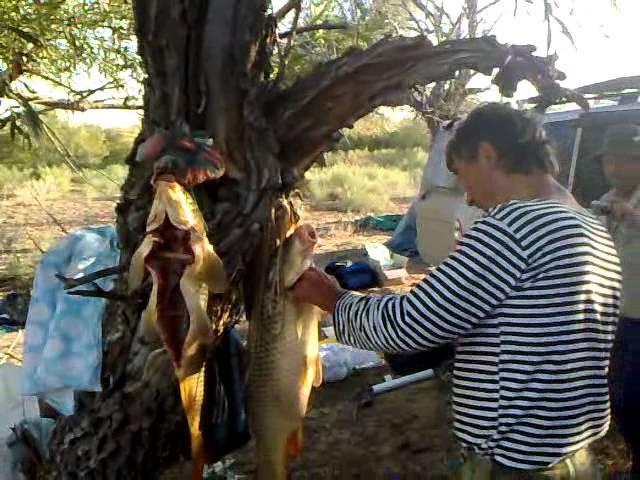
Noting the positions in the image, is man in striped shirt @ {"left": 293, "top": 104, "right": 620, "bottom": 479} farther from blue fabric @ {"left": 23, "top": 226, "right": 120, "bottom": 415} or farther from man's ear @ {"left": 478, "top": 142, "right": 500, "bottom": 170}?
blue fabric @ {"left": 23, "top": 226, "right": 120, "bottom": 415}

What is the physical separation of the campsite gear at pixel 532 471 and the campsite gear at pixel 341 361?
338cm

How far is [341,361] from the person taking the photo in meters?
5.58

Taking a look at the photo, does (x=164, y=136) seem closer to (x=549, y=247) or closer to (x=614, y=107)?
(x=549, y=247)

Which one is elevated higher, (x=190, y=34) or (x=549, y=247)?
(x=190, y=34)

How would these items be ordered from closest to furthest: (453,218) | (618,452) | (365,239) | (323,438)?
(618,452) < (323,438) < (453,218) < (365,239)

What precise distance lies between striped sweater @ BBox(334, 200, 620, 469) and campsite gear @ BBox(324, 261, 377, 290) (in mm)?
5227

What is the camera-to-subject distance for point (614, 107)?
5703 millimetres

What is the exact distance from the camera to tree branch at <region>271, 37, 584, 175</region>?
1927 millimetres

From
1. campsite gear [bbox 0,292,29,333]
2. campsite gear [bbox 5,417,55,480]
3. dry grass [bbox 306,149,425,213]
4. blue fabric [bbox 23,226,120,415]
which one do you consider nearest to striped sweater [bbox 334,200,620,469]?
blue fabric [bbox 23,226,120,415]

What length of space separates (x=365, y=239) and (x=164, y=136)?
441 inches

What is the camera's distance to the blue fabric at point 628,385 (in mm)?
3453

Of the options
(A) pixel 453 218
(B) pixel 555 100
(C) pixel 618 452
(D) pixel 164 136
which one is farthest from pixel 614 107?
(D) pixel 164 136

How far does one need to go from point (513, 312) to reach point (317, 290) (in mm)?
507

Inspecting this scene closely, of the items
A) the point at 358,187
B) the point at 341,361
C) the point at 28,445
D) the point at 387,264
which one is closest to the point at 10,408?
the point at 28,445
